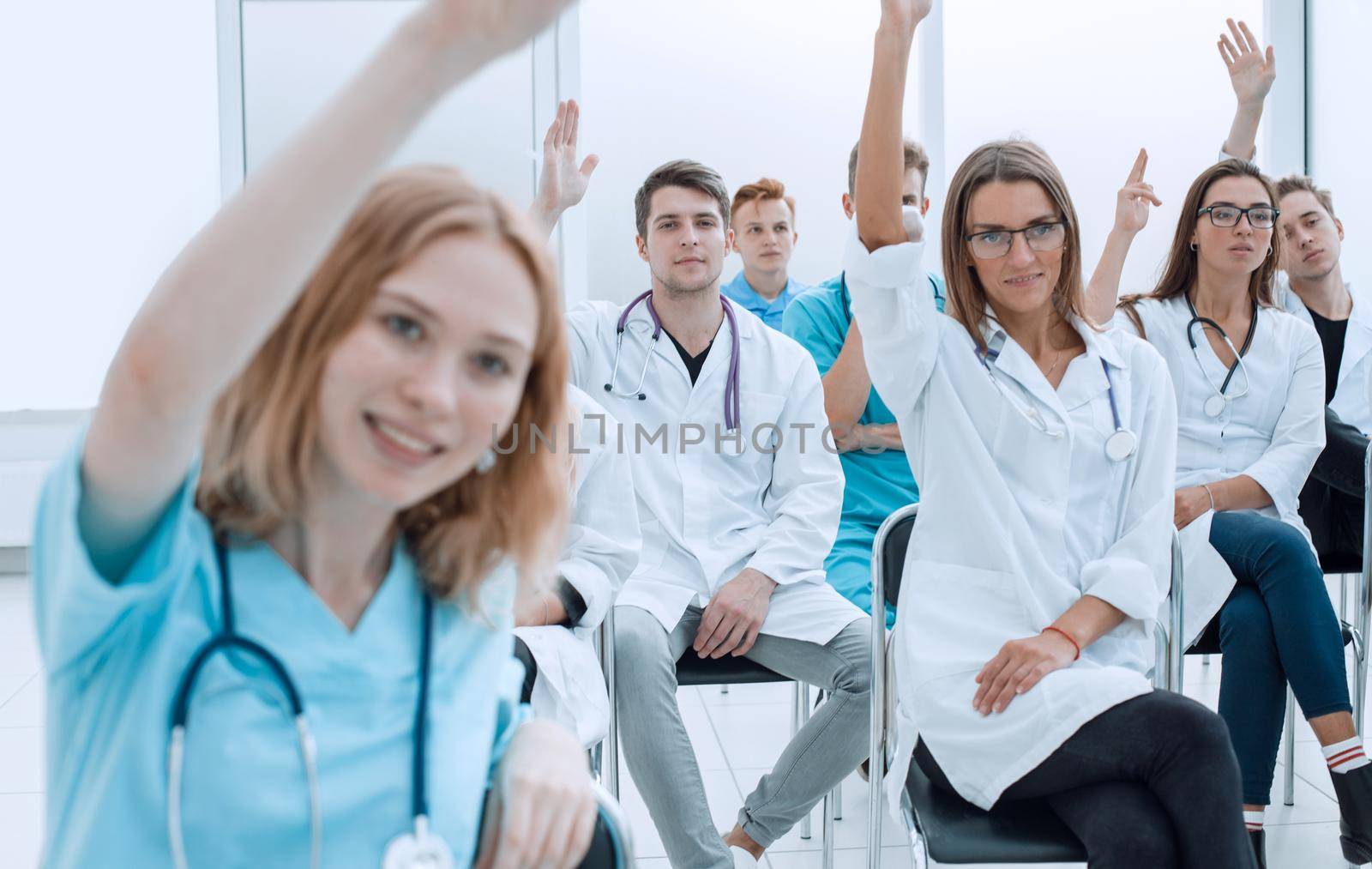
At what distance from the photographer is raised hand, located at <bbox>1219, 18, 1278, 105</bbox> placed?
2861 millimetres

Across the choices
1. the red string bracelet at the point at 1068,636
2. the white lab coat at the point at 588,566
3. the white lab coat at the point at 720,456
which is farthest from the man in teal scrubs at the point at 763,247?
the red string bracelet at the point at 1068,636

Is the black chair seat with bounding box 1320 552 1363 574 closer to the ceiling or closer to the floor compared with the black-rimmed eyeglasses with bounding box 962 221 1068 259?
closer to the floor

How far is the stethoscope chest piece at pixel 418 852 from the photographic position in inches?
28.9

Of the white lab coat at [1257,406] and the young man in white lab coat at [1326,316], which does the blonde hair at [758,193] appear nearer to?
the young man in white lab coat at [1326,316]

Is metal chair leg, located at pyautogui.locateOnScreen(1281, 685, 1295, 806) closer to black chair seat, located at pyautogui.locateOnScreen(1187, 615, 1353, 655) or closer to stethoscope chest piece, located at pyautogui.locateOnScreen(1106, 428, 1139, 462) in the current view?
black chair seat, located at pyautogui.locateOnScreen(1187, 615, 1353, 655)

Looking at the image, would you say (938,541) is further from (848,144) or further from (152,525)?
(848,144)

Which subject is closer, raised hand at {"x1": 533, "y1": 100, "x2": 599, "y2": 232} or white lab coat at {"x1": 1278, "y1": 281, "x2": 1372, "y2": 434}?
raised hand at {"x1": 533, "y1": 100, "x2": 599, "y2": 232}

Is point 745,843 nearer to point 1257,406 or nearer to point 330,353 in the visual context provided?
point 1257,406

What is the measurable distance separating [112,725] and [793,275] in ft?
12.4

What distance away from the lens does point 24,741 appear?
2.78 m

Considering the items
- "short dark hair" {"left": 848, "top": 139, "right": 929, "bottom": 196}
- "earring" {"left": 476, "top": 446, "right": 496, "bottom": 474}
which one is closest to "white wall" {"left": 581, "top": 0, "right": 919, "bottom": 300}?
"short dark hair" {"left": 848, "top": 139, "right": 929, "bottom": 196}

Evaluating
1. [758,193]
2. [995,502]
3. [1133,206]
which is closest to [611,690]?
[995,502]

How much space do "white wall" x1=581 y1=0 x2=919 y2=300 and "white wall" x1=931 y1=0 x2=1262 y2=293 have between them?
45 centimetres

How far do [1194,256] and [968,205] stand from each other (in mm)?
1001
